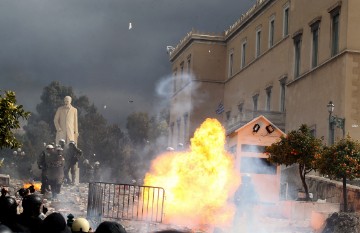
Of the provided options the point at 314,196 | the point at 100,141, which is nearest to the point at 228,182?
the point at 314,196

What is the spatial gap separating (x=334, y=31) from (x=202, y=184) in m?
18.5

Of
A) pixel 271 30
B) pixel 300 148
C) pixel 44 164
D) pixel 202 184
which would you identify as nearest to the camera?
pixel 202 184

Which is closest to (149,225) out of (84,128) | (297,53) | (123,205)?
(123,205)

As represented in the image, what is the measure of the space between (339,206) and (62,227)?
68.7 feet

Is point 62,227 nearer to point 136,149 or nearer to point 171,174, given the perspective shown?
point 171,174

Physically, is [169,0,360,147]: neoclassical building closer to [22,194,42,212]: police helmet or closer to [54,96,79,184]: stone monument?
[54,96,79,184]: stone monument

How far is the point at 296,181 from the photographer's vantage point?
39.4 m

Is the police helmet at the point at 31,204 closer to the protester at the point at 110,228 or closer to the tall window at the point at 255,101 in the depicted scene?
the protester at the point at 110,228

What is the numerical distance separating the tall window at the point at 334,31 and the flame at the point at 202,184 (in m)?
15.5

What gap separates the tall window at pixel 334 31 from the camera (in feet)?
139

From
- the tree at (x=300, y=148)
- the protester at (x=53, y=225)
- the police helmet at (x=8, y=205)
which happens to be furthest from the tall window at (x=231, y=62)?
the protester at (x=53, y=225)

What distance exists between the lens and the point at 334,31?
4294 centimetres

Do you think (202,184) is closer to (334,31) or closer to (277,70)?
(334,31)

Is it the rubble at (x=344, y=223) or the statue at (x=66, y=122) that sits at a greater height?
the statue at (x=66, y=122)
